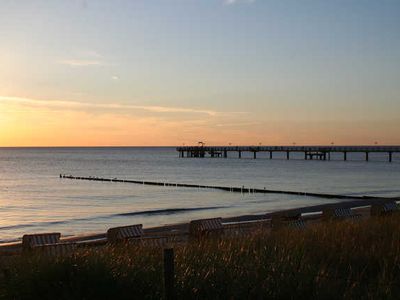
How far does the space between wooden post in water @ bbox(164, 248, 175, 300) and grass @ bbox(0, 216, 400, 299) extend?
34 cm

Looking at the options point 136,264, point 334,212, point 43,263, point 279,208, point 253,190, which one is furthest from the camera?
point 253,190

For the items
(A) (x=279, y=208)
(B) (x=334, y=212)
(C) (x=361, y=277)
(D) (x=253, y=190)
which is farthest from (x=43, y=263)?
(D) (x=253, y=190)

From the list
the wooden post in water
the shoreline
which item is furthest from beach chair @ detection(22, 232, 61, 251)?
the wooden post in water

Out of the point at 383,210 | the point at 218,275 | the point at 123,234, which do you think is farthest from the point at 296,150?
the point at 218,275

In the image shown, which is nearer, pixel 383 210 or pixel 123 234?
pixel 123 234

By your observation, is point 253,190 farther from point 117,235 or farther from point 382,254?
point 382,254

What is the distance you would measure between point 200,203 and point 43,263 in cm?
3320

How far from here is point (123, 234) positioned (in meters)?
14.7

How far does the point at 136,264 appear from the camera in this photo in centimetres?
804

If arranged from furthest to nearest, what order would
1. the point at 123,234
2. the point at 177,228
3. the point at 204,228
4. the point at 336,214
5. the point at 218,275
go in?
the point at 177,228 → the point at 336,214 → the point at 204,228 → the point at 123,234 → the point at 218,275

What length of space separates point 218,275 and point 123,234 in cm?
749

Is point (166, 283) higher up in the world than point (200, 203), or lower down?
higher up

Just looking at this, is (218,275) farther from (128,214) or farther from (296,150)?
(296,150)

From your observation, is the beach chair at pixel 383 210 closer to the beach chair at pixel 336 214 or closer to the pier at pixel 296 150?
the beach chair at pixel 336 214
